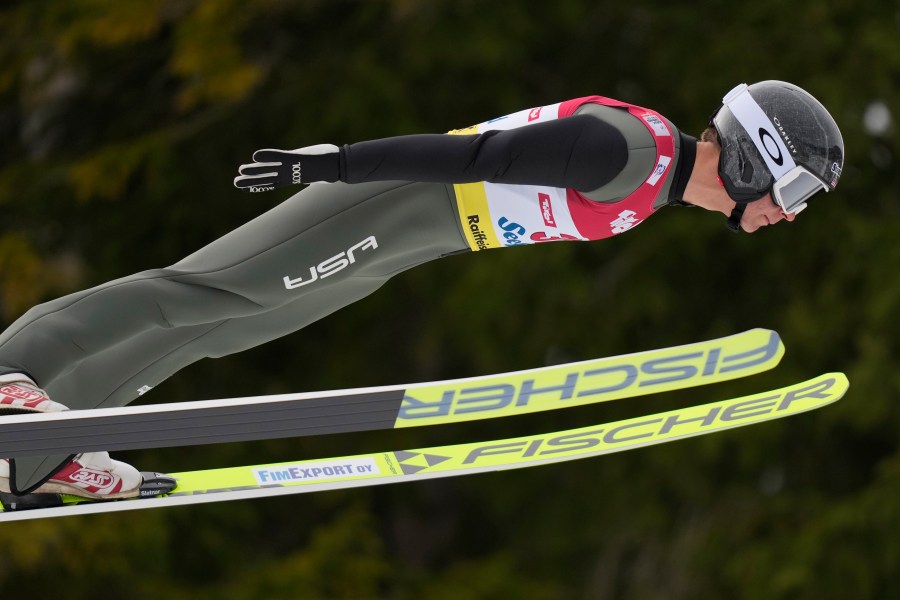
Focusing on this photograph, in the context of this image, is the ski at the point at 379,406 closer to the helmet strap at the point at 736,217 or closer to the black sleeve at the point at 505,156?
the helmet strap at the point at 736,217

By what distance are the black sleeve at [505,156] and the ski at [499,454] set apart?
0.96 metres

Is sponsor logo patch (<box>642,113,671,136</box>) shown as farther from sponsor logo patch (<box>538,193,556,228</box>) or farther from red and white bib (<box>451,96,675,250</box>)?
sponsor logo patch (<box>538,193,556,228</box>)

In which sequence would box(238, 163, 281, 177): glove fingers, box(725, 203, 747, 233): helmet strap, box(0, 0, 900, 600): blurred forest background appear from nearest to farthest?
box(238, 163, 281, 177): glove fingers
box(725, 203, 747, 233): helmet strap
box(0, 0, 900, 600): blurred forest background

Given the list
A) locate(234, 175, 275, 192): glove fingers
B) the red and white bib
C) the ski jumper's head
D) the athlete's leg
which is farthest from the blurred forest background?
locate(234, 175, 275, 192): glove fingers

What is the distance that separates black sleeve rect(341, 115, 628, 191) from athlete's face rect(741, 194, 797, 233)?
419 millimetres

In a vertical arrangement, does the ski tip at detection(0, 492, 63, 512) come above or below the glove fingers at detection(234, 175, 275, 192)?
below

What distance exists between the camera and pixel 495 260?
7.98m

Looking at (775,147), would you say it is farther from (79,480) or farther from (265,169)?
(79,480)

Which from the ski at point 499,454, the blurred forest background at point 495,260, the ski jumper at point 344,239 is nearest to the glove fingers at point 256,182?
the ski jumper at point 344,239

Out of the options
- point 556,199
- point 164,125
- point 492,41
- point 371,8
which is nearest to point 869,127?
point 492,41

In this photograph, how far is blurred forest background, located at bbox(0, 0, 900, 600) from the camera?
7672 millimetres

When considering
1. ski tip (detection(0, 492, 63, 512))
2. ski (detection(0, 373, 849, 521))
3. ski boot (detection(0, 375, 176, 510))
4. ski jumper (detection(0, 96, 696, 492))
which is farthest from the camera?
ski (detection(0, 373, 849, 521))

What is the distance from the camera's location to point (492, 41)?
7996 millimetres

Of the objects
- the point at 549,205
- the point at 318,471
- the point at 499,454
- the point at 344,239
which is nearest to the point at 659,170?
the point at 549,205
